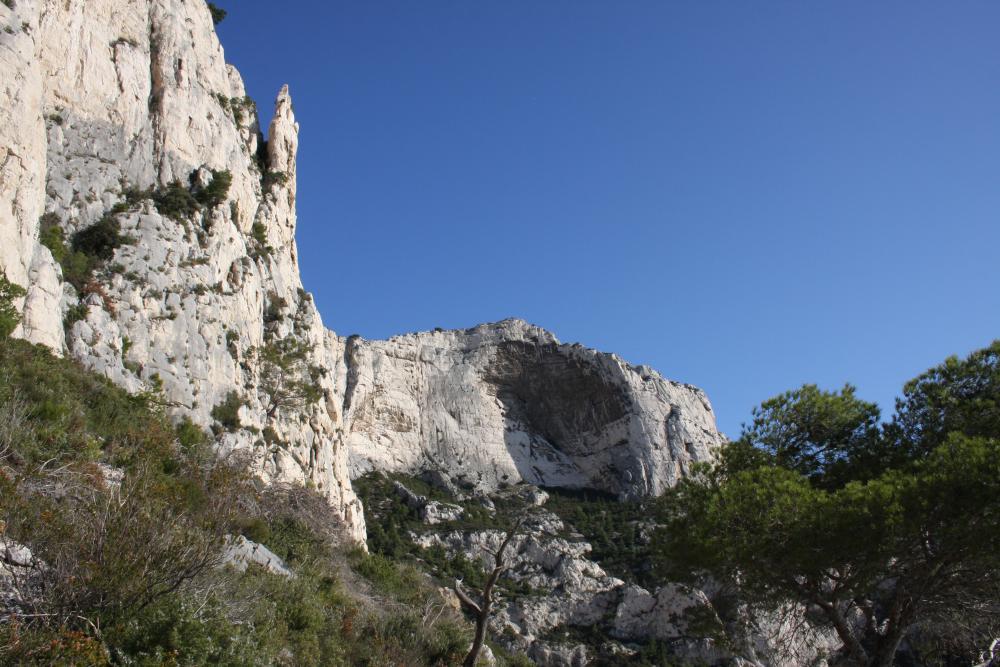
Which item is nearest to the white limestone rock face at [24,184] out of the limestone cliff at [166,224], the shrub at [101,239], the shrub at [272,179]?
the limestone cliff at [166,224]

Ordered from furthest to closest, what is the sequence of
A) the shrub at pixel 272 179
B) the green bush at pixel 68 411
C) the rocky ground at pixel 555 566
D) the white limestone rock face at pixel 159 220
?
the rocky ground at pixel 555 566
the shrub at pixel 272 179
the white limestone rock face at pixel 159 220
the green bush at pixel 68 411

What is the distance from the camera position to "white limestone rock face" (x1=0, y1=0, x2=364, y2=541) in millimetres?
16031

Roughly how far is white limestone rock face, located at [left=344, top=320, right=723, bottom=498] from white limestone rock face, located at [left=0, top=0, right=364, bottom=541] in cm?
2646

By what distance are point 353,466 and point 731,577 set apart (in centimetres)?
4158

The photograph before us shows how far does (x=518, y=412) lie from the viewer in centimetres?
6334

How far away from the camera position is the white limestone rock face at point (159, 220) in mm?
16031

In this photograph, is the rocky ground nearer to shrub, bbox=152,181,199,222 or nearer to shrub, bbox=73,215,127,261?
shrub, bbox=152,181,199,222

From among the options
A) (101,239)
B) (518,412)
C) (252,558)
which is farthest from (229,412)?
(518,412)

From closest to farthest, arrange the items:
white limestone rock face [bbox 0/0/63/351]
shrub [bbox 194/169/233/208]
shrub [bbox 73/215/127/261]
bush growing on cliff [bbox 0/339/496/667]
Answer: bush growing on cliff [bbox 0/339/496/667]
white limestone rock face [bbox 0/0/63/351]
shrub [bbox 73/215/127/261]
shrub [bbox 194/169/233/208]

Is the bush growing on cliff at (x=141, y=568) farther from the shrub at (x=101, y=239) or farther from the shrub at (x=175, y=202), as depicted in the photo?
the shrub at (x=175, y=202)

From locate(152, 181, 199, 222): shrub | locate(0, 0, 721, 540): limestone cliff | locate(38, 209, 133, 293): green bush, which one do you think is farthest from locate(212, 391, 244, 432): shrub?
locate(152, 181, 199, 222): shrub

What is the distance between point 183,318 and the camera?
21016 mm

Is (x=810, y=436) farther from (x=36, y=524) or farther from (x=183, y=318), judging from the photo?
(x=183, y=318)

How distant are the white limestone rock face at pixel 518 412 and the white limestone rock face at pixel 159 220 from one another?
26.5 metres
